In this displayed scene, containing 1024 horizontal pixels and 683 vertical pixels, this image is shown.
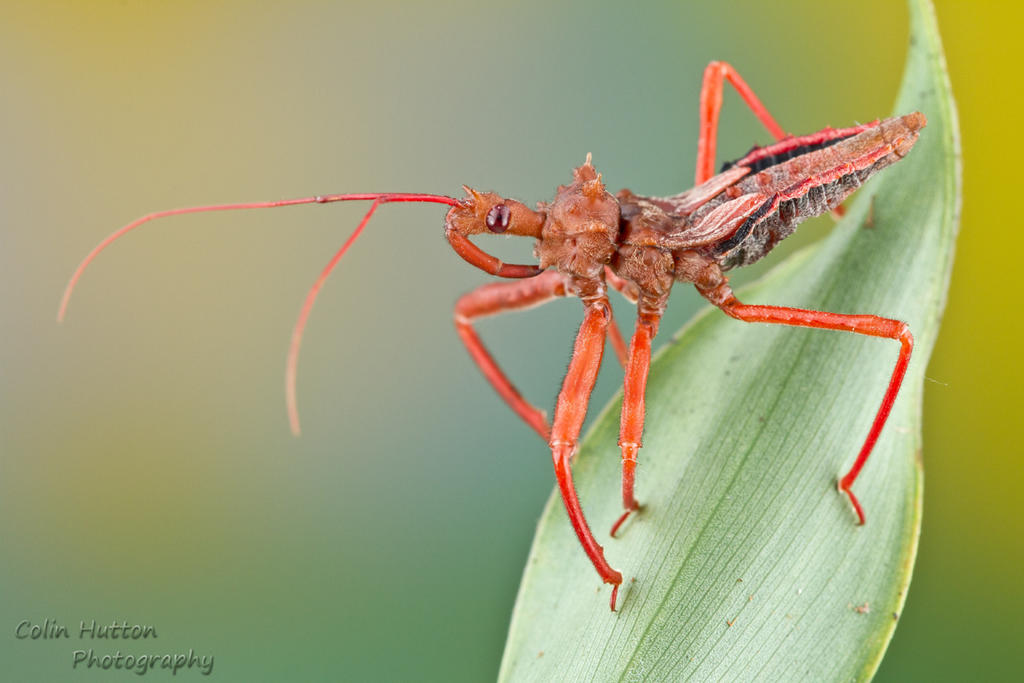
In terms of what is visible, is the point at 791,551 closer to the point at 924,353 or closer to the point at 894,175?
the point at 924,353

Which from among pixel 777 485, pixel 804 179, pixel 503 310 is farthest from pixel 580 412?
pixel 804 179

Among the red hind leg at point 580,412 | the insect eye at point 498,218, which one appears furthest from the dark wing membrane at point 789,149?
the insect eye at point 498,218

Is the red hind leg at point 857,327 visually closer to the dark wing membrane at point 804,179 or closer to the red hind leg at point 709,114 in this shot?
the dark wing membrane at point 804,179

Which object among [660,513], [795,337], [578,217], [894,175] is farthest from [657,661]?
[894,175]

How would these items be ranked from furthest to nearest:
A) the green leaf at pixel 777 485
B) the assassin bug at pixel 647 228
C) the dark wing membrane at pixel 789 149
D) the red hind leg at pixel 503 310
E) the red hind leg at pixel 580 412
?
1. the red hind leg at pixel 503 310
2. the dark wing membrane at pixel 789 149
3. the assassin bug at pixel 647 228
4. the red hind leg at pixel 580 412
5. the green leaf at pixel 777 485

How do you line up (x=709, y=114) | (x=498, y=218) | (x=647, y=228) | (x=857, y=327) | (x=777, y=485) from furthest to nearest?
(x=709, y=114) → (x=647, y=228) → (x=498, y=218) → (x=857, y=327) → (x=777, y=485)

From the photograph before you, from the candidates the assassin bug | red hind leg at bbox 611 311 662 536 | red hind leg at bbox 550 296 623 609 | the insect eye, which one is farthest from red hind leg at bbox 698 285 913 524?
the insect eye

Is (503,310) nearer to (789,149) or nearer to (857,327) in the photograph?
(789,149)
